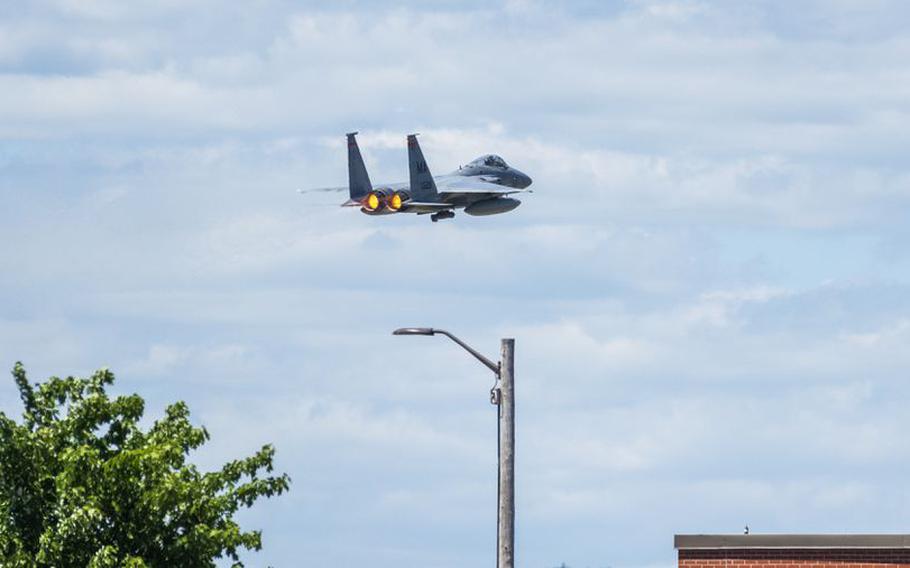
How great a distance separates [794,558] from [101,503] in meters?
13.9

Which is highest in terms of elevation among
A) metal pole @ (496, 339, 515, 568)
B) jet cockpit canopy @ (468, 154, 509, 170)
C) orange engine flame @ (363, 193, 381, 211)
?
jet cockpit canopy @ (468, 154, 509, 170)

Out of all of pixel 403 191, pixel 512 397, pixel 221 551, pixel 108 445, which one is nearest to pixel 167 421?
pixel 108 445

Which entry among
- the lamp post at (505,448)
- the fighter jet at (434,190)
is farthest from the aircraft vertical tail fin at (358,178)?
the lamp post at (505,448)

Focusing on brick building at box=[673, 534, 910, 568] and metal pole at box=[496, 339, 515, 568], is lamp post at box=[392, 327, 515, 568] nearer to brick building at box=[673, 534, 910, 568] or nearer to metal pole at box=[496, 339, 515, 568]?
metal pole at box=[496, 339, 515, 568]

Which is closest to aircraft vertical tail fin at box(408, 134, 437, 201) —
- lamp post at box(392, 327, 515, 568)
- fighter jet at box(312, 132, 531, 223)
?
fighter jet at box(312, 132, 531, 223)

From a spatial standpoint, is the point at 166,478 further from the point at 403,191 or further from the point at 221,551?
the point at 403,191

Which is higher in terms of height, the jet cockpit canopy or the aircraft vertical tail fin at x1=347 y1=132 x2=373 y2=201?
the jet cockpit canopy

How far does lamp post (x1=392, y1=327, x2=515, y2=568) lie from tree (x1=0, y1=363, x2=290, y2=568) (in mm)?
5859

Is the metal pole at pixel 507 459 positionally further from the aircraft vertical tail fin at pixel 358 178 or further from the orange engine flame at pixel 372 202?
the aircraft vertical tail fin at pixel 358 178

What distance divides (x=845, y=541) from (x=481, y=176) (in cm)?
3760

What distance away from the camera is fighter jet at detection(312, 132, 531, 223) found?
6475 cm

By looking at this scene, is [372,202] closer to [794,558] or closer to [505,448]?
[794,558]

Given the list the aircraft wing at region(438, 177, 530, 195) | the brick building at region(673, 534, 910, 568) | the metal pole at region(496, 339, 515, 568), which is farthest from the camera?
the aircraft wing at region(438, 177, 530, 195)

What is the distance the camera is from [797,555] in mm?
37125
